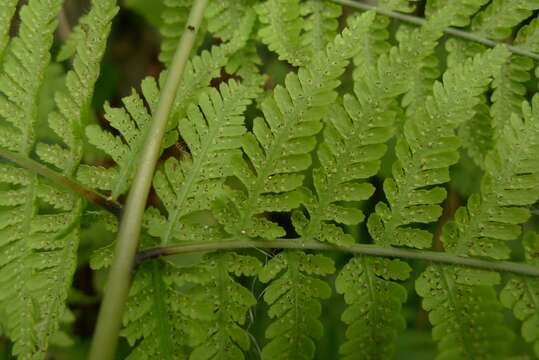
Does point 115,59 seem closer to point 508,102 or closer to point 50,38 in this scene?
point 50,38

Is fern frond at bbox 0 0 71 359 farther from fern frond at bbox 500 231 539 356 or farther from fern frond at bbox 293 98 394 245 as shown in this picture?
fern frond at bbox 500 231 539 356

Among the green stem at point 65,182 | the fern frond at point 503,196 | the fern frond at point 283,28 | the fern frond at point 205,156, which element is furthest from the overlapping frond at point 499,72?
the green stem at point 65,182

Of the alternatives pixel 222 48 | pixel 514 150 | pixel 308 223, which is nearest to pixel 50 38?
pixel 222 48

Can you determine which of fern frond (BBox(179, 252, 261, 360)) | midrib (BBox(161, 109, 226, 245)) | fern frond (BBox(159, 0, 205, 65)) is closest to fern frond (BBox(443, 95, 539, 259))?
fern frond (BBox(179, 252, 261, 360))

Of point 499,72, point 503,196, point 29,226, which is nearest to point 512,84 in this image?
point 499,72

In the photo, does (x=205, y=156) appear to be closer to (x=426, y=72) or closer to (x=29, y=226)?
(x=29, y=226)
